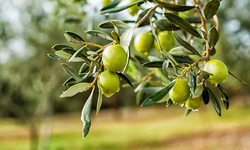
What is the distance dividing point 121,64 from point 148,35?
40 cm

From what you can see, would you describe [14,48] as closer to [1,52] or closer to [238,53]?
[1,52]

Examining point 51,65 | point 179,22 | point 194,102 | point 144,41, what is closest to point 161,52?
point 179,22

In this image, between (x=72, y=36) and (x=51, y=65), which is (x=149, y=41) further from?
(x=51, y=65)

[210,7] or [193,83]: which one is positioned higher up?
[210,7]

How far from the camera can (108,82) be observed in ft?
2.22

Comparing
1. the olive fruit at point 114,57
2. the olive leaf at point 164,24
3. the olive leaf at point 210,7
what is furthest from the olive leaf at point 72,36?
the olive leaf at point 210,7

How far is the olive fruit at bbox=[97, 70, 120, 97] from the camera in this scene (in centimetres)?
68

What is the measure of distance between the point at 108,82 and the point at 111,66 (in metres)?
0.05

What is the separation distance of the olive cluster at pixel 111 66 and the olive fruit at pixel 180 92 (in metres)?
0.17

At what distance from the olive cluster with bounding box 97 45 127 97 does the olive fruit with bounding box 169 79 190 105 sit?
169 mm

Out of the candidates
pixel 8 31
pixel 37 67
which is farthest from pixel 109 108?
pixel 8 31

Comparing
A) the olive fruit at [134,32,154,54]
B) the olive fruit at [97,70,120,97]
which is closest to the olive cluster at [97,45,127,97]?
the olive fruit at [97,70,120,97]

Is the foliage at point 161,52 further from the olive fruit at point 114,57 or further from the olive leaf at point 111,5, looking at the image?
the olive leaf at point 111,5

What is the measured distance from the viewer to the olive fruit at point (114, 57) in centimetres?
63
